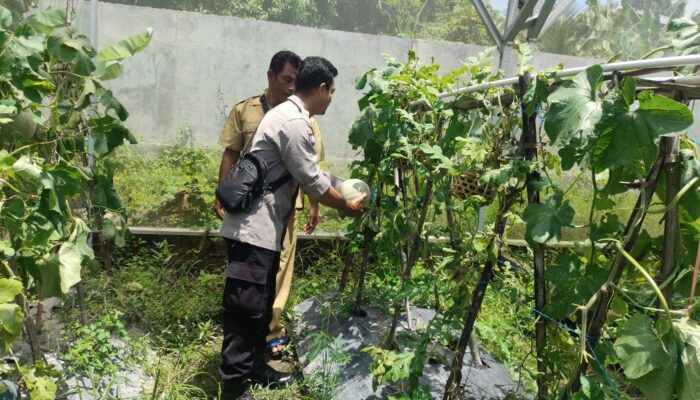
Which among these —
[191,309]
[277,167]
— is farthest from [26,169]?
[191,309]

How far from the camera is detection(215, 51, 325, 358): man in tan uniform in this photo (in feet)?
10.9

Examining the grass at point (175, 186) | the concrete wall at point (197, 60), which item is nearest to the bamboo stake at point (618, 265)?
the grass at point (175, 186)

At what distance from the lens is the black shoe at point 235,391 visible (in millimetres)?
2848

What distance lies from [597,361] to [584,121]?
698 mm

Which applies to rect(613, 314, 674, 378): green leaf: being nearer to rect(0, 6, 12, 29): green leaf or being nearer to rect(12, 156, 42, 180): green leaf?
rect(12, 156, 42, 180): green leaf

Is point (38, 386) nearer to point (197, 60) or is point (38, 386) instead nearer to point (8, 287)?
point (8, 287)

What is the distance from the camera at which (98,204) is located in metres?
3.00

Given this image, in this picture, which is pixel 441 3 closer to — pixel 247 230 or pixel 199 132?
pixel 199 132

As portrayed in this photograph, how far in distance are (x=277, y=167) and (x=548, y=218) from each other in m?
1.46

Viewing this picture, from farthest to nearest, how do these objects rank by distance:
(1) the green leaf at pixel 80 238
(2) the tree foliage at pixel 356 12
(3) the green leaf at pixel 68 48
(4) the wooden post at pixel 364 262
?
(2) the tree foliage at pixel 356 12
(4) the wooden post at pixel 364 262
(3) the green leaf at pixel 68 48
(1) the green leaf at pixel 80 238

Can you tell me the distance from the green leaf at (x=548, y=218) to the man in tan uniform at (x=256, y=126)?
1.76m

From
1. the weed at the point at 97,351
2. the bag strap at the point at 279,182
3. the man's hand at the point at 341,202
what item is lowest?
the weed at the point at 97,351

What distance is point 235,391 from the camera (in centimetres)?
288

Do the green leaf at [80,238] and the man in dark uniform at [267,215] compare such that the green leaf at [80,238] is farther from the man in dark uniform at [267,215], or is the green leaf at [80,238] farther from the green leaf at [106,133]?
the man in dark uniform at [267,215]
